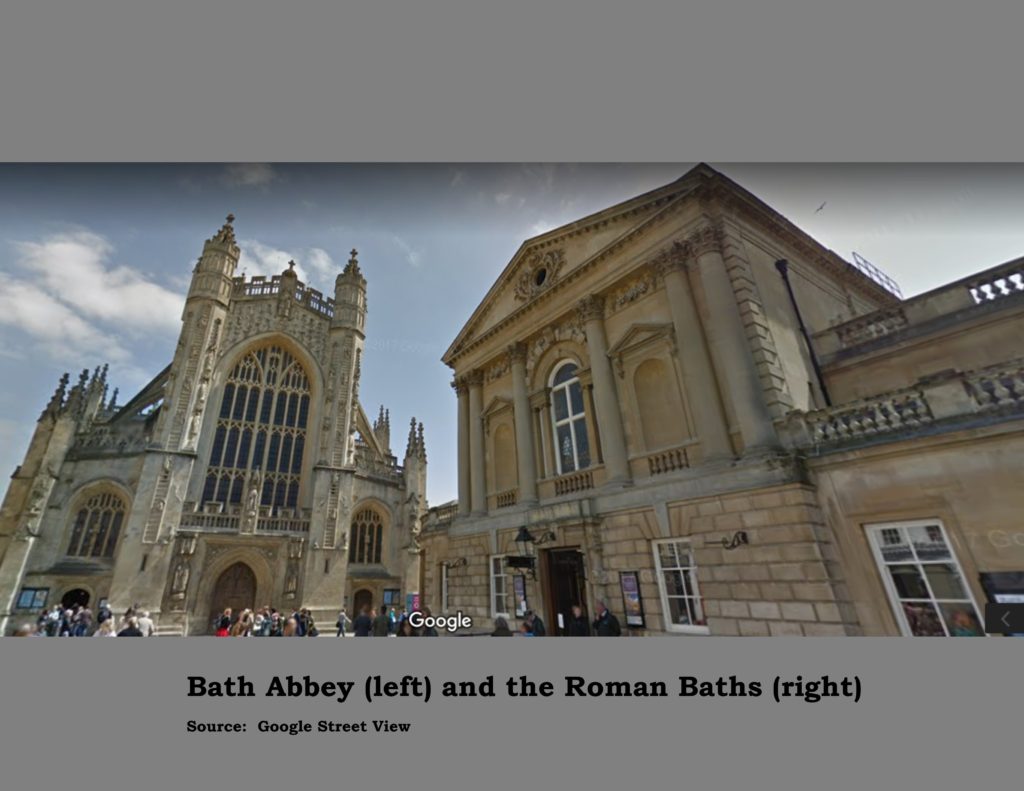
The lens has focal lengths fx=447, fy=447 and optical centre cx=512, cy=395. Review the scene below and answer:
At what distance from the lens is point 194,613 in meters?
23.2

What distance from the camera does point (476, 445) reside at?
664 inches

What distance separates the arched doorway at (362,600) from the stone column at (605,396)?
23.1 meters

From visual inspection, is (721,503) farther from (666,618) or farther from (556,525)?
(556,525)

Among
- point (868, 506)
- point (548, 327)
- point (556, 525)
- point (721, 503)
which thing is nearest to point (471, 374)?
point (548, 327)

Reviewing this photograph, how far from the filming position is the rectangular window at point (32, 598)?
21.5 metres

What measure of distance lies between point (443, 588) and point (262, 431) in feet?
63.4

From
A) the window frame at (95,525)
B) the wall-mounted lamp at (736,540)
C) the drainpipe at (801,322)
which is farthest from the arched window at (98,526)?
the drainpipe at (801,322)

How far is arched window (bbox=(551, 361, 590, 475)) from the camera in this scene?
1313 centimetres

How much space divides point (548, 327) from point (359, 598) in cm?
2300

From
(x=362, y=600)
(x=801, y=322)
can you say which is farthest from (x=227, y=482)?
(x=801, y=322)

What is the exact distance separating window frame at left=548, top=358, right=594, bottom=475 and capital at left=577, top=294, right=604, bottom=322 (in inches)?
56.5

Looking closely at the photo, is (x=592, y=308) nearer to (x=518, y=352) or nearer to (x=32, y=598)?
(x=518, y=352)

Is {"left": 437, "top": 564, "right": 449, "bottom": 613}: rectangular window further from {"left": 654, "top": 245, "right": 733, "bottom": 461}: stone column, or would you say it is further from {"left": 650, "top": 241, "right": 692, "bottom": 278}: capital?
{"left": 650, "top": 241, "right": 692, "bottom": 278}: capital

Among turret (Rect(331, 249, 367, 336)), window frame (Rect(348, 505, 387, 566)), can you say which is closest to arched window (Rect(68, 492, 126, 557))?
window frame (Rect(348, 505, 387, 566))
